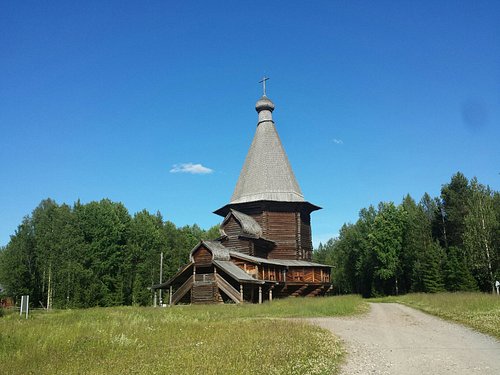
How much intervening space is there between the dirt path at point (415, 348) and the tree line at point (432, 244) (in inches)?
799

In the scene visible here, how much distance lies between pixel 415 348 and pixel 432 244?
33.2 metres

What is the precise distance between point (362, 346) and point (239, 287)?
62.9 feet

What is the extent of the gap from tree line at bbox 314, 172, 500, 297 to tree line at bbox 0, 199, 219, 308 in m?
26.2

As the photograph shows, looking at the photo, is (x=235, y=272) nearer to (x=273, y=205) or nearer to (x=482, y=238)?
(x=273, y=205)

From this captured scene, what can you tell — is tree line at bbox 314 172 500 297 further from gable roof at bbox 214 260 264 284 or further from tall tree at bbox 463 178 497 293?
gable roof at bbox 214 260 264 284

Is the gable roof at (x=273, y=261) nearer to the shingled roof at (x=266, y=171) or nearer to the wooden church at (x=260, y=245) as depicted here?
the wooden church at (x=260, y=245)

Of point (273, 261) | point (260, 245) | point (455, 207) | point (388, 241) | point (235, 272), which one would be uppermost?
point (455, 207)

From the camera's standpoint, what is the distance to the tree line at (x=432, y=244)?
33.5m

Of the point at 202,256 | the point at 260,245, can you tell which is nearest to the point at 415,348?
the point at 202,256

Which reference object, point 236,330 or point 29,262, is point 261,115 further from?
point 236,330

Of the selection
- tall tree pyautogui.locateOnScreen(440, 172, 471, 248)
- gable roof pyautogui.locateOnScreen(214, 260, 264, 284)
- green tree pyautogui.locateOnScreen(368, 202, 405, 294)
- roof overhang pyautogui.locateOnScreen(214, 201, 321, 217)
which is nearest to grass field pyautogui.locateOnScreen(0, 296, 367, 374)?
gable roof pyautogui.locateOnScreen(214, 260, 264, 284)

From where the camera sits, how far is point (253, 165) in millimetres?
39969

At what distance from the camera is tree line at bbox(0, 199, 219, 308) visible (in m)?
39.5

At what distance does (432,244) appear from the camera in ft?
133
